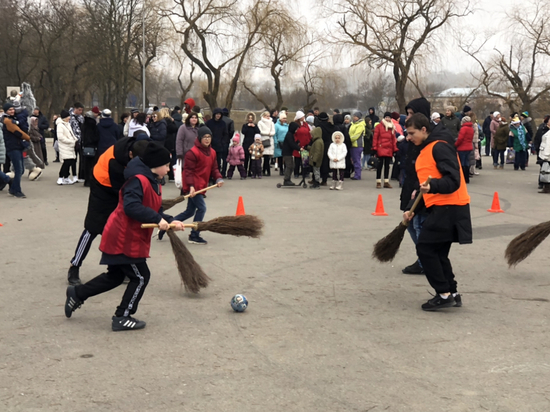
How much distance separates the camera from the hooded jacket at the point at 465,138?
17250 mm

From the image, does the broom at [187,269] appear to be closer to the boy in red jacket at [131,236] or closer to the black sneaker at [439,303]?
the boy in red jacket at [131,236]

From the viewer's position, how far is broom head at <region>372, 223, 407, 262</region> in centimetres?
715

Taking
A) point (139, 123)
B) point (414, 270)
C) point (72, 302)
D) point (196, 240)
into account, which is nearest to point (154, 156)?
point (72, 302)

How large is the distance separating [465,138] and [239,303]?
12.6 meters

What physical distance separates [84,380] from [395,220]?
798cm

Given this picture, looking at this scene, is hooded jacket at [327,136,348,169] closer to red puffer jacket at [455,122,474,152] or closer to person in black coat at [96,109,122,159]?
red puffer jacket at [455,122,474,152]

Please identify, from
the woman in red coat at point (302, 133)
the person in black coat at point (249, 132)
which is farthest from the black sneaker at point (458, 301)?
the person in black coat at point (249, 132)

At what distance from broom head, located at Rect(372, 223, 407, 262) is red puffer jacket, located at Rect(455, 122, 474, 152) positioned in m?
10.7

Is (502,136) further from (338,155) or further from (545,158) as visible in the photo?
(338,155)

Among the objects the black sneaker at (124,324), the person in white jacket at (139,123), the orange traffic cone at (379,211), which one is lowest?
the black sneaker at (124,324)

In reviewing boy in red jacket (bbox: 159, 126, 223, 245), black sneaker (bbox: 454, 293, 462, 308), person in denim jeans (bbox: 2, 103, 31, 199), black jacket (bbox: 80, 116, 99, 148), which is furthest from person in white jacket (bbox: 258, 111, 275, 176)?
black sneaker (bbox: 454, 293, 462, 308)

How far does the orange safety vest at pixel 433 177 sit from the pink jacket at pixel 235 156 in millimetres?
12304

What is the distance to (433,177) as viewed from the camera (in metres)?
6.35

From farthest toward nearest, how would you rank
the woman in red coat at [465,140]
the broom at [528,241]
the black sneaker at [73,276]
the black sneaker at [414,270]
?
1. the woman in red coat at [465,140]
2. the black sneaker at [414,270]
3. the broom at [528,241]
4. the black sneaker at [73,276]
